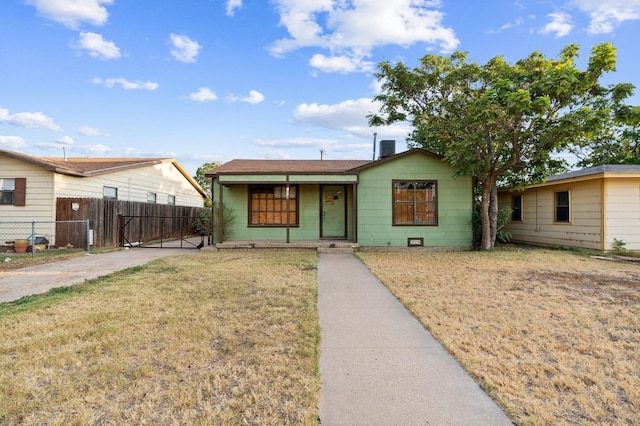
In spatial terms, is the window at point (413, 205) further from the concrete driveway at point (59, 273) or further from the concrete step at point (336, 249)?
the concrete driveway at point (59, 273)

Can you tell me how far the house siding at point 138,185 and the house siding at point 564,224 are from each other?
58.8ft

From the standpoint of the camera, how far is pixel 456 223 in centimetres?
1220

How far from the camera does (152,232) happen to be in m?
15.7

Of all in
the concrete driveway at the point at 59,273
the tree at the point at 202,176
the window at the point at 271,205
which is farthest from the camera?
the tree at the point at 202,176

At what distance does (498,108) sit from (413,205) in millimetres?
4187

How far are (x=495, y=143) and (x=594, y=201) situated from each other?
393 cm

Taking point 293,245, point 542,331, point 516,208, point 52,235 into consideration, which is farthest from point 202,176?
point 542,331

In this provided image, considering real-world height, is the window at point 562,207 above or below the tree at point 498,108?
below

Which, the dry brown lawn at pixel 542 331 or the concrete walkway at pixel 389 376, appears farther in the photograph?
the dry brown lawn at pixel 542 331

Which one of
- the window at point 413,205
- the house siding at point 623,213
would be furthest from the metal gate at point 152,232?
the house siding at point 623,213

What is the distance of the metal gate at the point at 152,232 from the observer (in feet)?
44.5

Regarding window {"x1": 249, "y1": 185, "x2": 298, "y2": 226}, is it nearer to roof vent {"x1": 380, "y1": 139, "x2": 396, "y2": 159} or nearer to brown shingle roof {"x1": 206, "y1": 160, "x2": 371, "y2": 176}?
brown shingle roof {"x1": 206, "y1": 160, "x2": 371, "y2": 176}

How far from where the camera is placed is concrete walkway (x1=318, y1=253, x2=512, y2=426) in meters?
2.28

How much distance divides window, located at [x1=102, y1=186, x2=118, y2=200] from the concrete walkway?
13.4m
